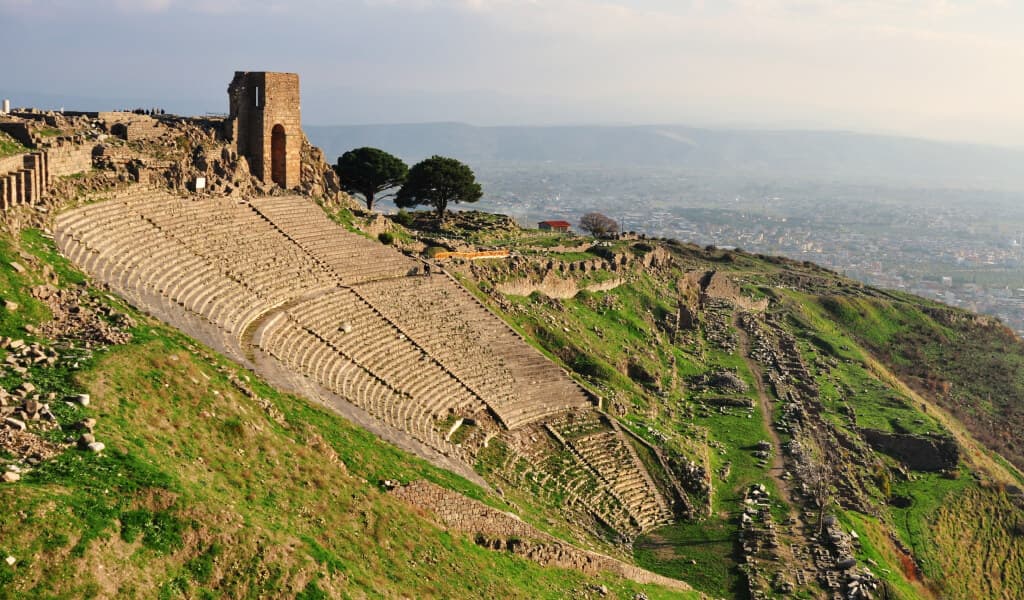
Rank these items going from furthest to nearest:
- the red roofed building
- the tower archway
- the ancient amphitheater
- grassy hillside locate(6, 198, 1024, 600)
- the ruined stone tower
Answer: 1. the red roofed building
2. the tower archway
3. the ruined stone tower
4. the ancient amphitheater
5. grassy hillside locate(6, 198, 1024, 600)

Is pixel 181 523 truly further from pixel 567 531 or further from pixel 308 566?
pixel 567 531

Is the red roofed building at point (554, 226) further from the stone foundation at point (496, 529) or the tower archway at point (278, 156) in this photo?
the stone foundation at point (496, 529)

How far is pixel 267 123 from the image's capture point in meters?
48.2

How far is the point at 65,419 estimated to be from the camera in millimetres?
18844

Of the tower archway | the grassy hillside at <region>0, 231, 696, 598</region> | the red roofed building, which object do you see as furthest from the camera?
the red roofed building

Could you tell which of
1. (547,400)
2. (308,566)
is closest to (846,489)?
(547,400)

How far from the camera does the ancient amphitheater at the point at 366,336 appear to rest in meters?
31.2

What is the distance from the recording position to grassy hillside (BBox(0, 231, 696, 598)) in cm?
1573

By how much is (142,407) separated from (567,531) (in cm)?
1545

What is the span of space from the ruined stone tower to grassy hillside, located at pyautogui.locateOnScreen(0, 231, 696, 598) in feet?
65.9

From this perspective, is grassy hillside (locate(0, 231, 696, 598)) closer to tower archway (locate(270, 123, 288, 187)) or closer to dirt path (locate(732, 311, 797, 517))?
dirt path (locate(732, 311, 797, 517))

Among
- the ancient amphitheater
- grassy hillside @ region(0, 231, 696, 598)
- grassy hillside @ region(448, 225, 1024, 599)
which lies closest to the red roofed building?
grassy hillside @ region(448, 225, 1024, 599)

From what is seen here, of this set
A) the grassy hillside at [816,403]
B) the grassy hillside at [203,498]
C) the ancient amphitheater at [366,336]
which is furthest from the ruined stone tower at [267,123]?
the grassy hillside at [203,498]

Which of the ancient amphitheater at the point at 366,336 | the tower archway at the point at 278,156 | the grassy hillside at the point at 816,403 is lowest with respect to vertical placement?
the grassy hillside at the point at 816,403
